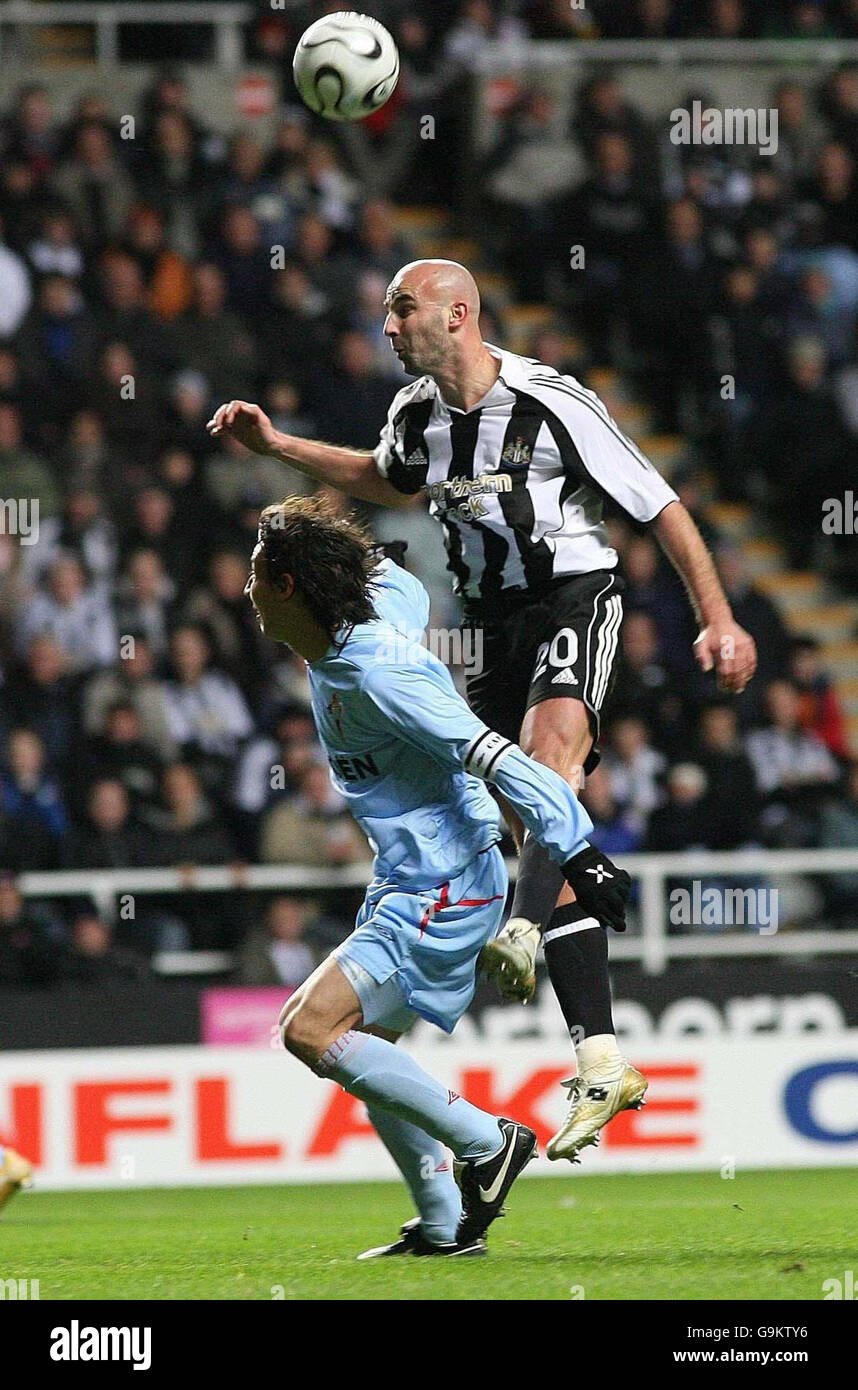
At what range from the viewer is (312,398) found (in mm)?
11266

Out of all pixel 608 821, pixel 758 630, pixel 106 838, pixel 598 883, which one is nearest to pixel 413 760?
pixel 598 883

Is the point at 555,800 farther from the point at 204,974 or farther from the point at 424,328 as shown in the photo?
the point at 204,974

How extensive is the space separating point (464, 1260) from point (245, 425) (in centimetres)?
228

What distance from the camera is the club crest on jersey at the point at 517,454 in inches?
231

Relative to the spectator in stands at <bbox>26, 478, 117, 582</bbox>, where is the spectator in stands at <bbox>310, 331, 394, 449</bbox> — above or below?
above

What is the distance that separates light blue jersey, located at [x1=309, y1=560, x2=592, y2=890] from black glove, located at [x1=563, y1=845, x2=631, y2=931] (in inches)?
7.3

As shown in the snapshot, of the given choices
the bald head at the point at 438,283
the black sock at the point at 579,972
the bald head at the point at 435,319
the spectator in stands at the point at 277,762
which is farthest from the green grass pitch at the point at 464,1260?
the bald head at the point at 438,283

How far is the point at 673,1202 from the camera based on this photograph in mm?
7805

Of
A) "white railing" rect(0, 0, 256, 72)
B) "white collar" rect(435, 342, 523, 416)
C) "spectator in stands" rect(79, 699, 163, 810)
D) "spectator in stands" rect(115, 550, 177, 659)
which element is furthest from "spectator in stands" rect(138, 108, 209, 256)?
"white collar" rect(435, 342, 523, 416)

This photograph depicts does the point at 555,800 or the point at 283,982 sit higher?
the point at 555,800

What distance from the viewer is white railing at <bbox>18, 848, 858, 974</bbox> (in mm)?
9508

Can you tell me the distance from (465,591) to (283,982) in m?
4.11

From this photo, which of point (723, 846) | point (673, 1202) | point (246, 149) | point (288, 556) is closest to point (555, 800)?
point (288, 556)

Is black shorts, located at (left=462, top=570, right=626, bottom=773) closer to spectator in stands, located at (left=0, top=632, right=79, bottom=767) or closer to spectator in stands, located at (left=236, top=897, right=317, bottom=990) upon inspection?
spectator in stands, located at (left=236, top=897, right=317, bottom=990)
